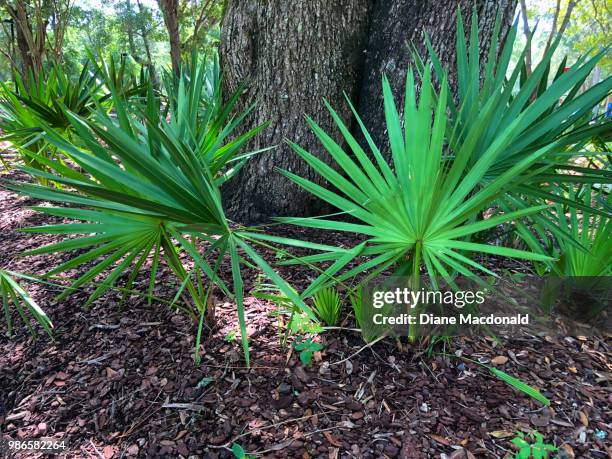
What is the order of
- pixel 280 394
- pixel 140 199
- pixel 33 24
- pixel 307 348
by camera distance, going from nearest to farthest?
pixel 140 199 → pixel 280 394 → pixel 307 348 → pixel 33 24

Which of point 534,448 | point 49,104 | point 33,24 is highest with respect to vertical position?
point 33,24

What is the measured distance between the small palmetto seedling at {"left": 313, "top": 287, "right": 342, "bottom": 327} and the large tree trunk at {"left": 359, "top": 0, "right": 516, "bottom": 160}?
1151mm

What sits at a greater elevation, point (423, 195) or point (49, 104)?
point (49, 104)

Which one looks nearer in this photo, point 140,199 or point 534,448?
point 140,199

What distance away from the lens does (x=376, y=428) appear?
1503 mm

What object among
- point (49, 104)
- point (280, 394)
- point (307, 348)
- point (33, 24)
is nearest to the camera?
point (280, 394)

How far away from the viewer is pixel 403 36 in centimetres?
236

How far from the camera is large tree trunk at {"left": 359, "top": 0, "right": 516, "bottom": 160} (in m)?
2.12

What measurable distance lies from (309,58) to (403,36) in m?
0.55

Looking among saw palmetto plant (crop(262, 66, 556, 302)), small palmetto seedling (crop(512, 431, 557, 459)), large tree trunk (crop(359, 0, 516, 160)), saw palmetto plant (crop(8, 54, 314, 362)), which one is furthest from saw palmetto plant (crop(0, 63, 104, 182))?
small palmetto seedling (crop(512, 431, 557, 459))

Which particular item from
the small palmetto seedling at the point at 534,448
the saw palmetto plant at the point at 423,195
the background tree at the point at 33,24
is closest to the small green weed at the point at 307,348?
the saw palmetto plant at the point at 423,195

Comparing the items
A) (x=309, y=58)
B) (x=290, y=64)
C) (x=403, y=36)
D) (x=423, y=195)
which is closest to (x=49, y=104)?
(x=290, y=64)

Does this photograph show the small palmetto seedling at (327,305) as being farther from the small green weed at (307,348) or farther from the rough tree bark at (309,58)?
the rough tree bark at (309,58)

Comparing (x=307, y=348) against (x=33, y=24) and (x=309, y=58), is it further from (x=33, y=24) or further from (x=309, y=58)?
(x=33, y=24)
